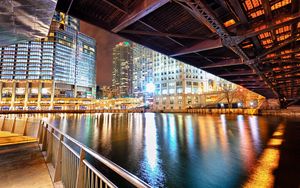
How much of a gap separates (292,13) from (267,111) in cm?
5379

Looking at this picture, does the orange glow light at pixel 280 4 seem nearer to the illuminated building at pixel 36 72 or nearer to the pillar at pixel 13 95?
the illuminated building at pixel 36 72

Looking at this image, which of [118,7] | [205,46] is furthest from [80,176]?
[205,46]

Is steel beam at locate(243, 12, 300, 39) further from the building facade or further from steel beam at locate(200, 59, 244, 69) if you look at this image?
the building facade

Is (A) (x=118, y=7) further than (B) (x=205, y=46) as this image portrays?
No

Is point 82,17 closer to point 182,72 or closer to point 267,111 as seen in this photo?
point 267,111

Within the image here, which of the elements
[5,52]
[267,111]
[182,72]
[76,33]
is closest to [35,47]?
[5,52]

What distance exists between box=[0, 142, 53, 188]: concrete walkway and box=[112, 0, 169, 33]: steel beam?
338 inches

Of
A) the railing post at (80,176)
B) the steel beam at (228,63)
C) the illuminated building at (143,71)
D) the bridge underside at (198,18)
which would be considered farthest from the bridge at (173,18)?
the illuminated building at (143,71)

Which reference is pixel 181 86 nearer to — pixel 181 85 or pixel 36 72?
pixel 181 85

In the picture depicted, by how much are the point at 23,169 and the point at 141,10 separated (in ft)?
29.6

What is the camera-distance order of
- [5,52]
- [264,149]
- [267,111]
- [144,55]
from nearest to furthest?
1. [264,149]
2. [267,111]
3. [5,52]
4. [144,55]

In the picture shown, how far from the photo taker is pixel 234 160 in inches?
358

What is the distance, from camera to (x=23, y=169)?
541 cm

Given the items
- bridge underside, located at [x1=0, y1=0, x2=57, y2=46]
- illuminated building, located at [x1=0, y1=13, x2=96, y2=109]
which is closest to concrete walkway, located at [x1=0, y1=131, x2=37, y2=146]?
bridge underside, located at [x1=0, y1=0, x2=57, y2=46]
